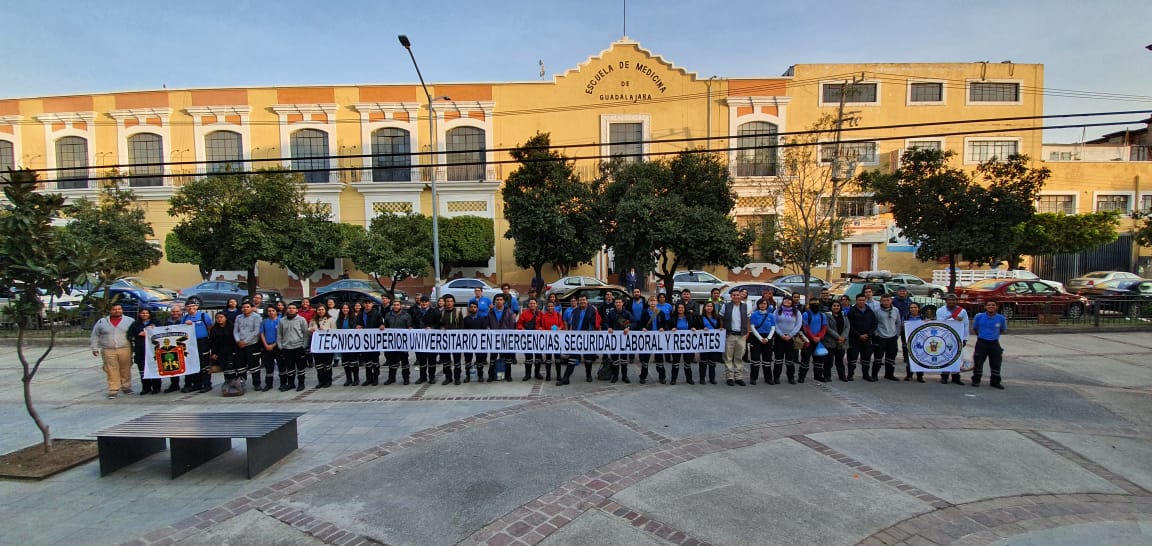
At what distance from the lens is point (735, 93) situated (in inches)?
1238

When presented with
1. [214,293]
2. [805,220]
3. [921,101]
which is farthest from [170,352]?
[921,101]

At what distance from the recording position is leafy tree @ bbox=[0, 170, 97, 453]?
6.14 m

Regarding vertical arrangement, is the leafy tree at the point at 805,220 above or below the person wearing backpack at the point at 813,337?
above

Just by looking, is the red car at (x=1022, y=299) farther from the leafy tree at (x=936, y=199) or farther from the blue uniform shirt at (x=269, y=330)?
the blue uniform shirt at (x=269, y=330)

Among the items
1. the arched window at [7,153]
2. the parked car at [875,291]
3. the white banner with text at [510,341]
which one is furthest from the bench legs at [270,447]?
the arched window at [7,153]

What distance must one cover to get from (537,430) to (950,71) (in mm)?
35440

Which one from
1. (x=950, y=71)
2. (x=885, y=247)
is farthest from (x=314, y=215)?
(x=950, y=71)

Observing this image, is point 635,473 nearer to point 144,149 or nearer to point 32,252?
point 32,252

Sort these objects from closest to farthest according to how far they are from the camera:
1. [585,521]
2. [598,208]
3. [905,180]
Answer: [585,521]
[905,180]
[598,208]

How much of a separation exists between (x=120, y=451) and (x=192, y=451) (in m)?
0.83

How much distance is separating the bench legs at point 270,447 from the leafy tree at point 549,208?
14.4m

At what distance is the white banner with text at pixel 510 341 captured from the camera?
9742 mm

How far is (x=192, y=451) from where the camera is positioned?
6156 millimetres

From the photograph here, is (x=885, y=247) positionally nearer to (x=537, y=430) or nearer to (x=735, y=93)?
(x=735, y=93)
